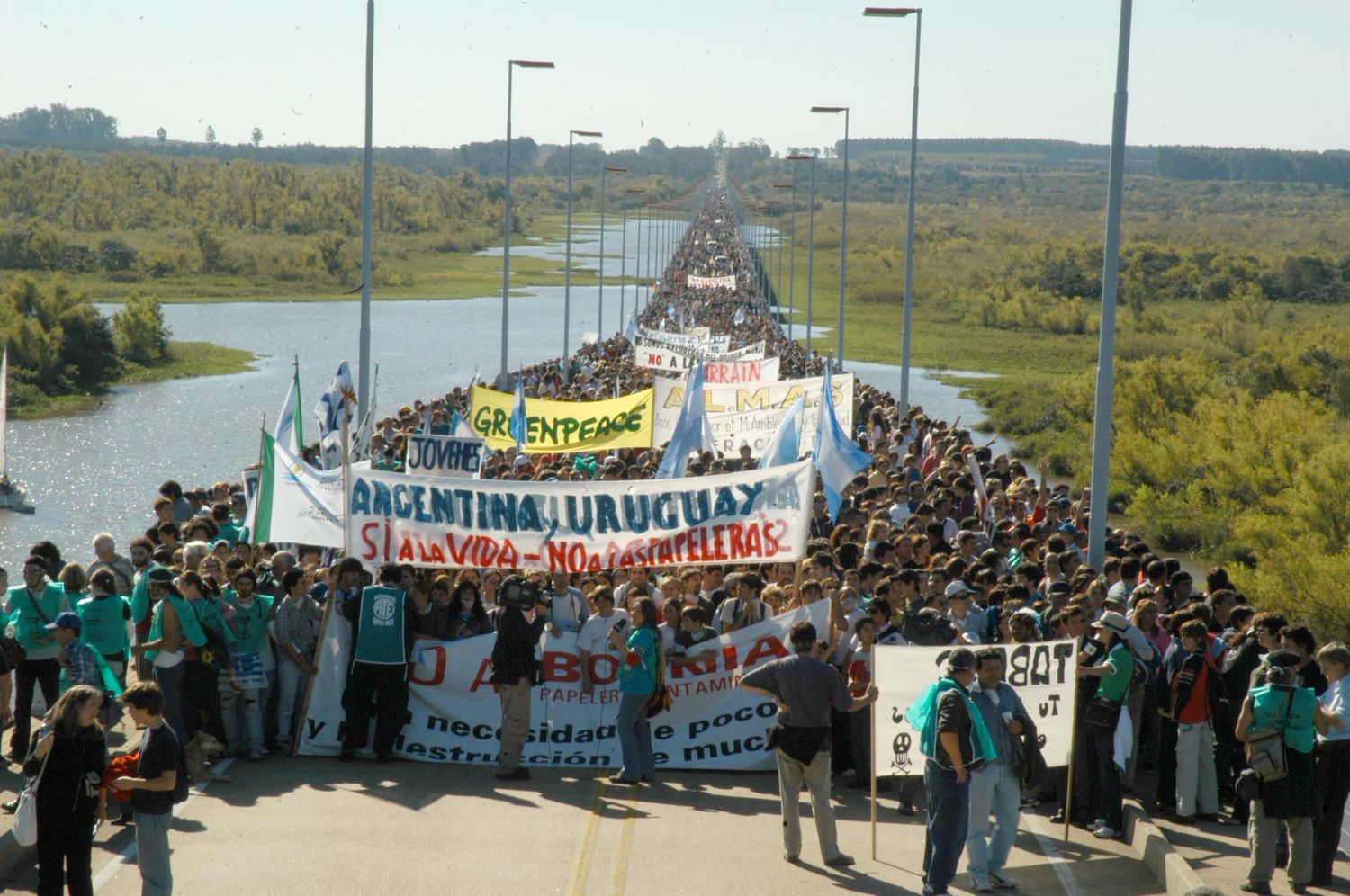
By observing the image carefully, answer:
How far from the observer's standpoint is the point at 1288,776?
802 centimetres

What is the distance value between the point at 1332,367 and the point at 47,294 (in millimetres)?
47690

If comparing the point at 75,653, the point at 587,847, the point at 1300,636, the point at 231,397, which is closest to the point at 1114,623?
the point at 1300,636

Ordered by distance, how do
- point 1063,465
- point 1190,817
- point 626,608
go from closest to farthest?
point 1190,817 → point 626,608 → point 1063,465

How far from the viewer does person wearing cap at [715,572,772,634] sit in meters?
10.8

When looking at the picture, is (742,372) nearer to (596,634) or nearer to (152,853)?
(596,634)

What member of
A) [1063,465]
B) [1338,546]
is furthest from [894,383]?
[1338,546]

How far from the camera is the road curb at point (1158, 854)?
7.99 metres

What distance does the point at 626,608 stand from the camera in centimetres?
1102

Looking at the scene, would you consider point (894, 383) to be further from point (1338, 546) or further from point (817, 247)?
point (817, 247)

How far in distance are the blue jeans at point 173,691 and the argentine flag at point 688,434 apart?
8.33 m

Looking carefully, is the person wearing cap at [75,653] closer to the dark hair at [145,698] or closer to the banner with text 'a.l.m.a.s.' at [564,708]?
the banner with text 'a.l.m.a.s.' at [564,708]

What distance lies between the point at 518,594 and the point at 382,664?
3.21 ft

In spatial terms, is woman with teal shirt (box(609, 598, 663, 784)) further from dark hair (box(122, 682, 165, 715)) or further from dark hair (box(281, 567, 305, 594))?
dark hair (box(122, 682, 165, 715))

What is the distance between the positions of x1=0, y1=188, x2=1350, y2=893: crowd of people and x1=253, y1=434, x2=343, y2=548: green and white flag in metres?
0.35
